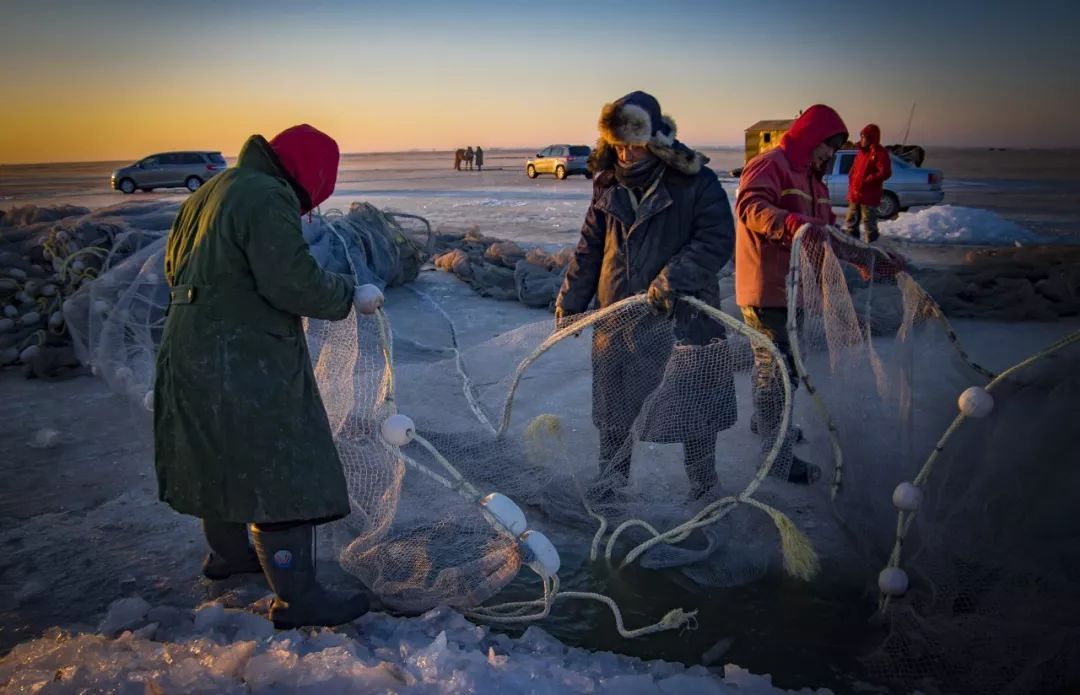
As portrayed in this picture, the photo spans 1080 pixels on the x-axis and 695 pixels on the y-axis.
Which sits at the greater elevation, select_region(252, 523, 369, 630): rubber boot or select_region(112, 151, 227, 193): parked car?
select_region(112, 151, 227, 193): parked car

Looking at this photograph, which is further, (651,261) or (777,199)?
(777,199)

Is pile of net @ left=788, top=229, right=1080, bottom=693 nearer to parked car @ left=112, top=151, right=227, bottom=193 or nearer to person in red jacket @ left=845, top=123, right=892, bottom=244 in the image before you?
person in red jacket @ left=845, top=123, right=892, bottom=244

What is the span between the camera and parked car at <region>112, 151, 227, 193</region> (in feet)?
79.7

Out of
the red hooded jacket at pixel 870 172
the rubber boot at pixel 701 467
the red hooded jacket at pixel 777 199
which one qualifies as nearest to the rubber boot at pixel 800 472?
the rubber boot at pixel 701 467

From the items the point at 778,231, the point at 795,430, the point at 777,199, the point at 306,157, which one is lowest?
the point at 795,430

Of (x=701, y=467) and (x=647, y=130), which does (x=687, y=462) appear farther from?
(x=647, y=130)

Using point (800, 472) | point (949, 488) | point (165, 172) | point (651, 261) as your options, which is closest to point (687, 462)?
point (800, 472)

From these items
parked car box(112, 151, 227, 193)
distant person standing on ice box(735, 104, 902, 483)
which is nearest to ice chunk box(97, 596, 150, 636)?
distant person standing on ice box(735, 104, 902, 483)

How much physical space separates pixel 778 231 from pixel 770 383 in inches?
26.6

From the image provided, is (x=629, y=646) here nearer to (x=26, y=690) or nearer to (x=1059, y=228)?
(x=26, y=690)

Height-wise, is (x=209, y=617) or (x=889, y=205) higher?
(x=889, y=205)

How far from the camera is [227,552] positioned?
2.88m

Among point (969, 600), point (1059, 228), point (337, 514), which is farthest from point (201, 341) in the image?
point (1059, 228)

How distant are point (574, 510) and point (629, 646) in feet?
2.72
